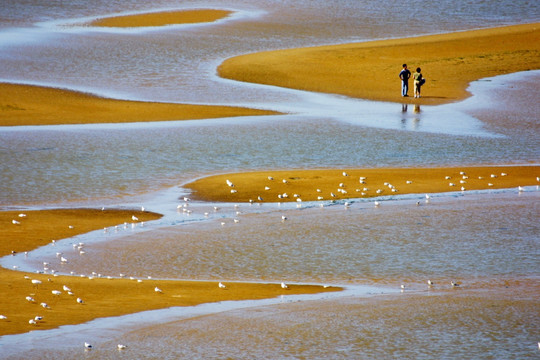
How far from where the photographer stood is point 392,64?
37.0m

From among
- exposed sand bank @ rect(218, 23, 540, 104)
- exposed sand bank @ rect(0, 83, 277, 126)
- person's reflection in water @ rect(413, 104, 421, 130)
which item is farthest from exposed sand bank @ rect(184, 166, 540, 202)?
exposed sand bank @ rect(218, 23, 540, 104)

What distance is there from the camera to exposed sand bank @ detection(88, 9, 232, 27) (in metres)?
49.7

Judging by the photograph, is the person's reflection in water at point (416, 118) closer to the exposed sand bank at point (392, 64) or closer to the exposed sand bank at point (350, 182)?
the exposed sand bank at point (392, 64)

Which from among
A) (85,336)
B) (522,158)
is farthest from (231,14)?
(85,336)

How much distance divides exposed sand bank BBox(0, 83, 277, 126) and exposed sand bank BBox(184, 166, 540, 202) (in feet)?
26.9

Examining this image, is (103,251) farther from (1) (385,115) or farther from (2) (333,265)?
(1) (385,115)

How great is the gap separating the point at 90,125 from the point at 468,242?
47.4 feet

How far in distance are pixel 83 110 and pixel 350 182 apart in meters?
12.2

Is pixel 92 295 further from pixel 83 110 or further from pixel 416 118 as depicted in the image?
pixel 83 110

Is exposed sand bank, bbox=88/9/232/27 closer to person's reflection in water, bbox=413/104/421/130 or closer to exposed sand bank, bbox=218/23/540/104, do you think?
exposed sand bank, bbox=218/23/540/104

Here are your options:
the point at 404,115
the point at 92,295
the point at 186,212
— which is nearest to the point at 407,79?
the point at 404,115

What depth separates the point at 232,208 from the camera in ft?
53.3

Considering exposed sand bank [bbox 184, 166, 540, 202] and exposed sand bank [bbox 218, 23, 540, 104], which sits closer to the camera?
exposed sand bank [bbox 184, 166, 540, 202]

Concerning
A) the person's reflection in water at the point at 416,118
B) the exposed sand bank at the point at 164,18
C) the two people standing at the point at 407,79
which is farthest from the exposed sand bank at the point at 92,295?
the exposed sand bank at the point at 164,18
